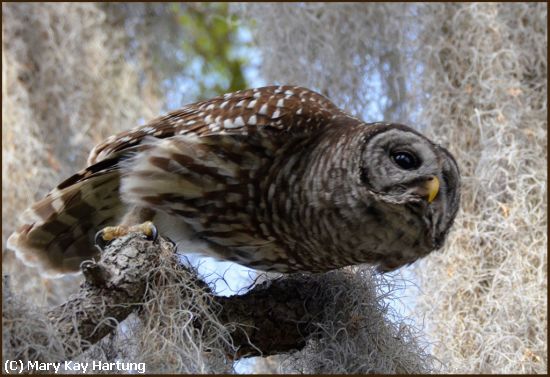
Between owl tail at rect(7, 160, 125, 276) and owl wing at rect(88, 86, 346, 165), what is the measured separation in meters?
0.09

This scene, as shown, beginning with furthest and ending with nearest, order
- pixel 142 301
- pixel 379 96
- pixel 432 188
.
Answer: pixel 379 96, pixel 432 188, pixel 142 301

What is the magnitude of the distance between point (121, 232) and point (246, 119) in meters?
0.57

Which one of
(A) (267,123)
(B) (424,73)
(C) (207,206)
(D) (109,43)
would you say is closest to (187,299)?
(C) (207,206)

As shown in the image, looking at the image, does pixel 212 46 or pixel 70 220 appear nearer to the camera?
pixel 70 220

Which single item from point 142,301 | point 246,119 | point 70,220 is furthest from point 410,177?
point 70,220

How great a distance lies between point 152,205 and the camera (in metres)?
3.36

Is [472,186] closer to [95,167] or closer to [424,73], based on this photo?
[424,73]

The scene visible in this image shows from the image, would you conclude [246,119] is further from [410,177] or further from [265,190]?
[410,177]

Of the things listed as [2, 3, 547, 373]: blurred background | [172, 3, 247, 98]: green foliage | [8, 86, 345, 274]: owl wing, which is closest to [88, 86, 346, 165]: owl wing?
[8, 86, 345, 274]: owl wing

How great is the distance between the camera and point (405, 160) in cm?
312

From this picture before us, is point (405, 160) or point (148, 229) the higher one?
point (405, 160)

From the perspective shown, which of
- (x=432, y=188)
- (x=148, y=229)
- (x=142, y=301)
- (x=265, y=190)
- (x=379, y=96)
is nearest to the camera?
(x=142, y=301)

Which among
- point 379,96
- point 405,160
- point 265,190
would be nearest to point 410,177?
point 405,160

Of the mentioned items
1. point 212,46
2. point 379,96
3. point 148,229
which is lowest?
point 212,46
